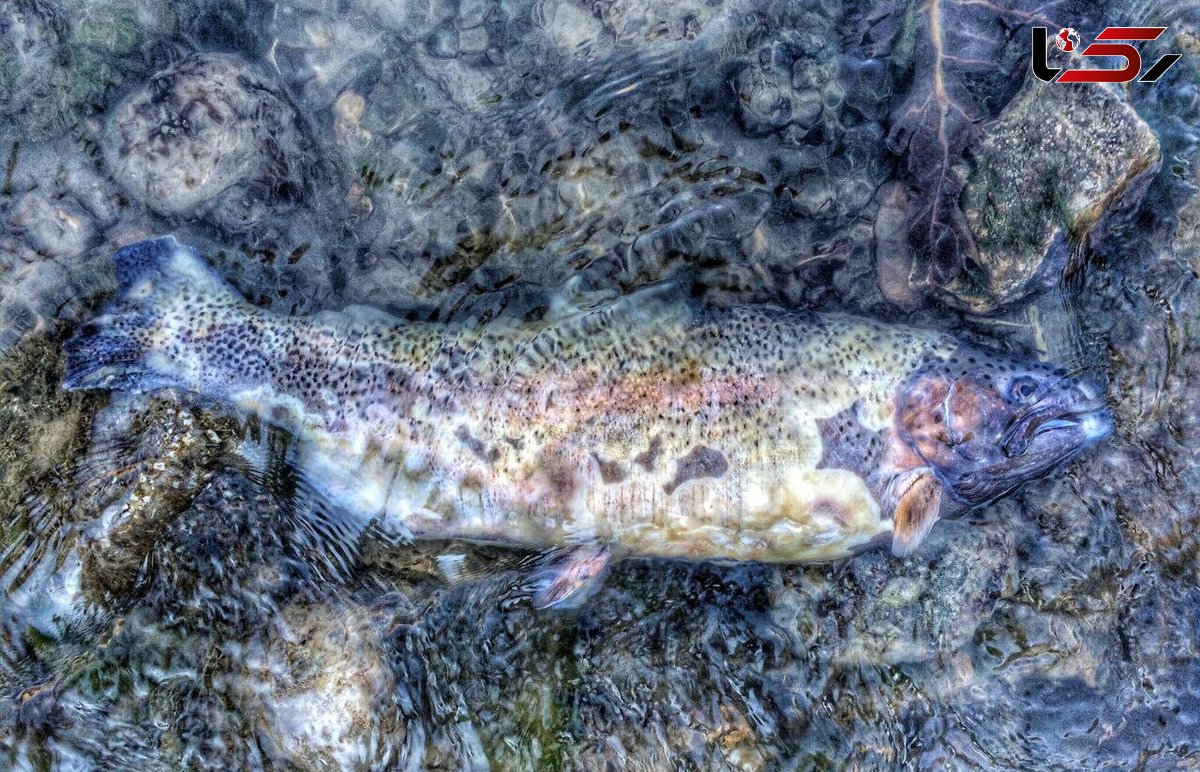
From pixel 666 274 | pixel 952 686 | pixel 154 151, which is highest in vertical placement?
pixel 154 151

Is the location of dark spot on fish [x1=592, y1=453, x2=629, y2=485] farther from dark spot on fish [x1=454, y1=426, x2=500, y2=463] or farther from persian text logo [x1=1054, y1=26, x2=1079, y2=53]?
persian text logo [x1=1054, y1=26, x2=1079, y2=53]

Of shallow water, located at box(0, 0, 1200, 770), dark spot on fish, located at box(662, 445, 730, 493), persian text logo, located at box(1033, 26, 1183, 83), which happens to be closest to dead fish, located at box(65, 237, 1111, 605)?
dark spot on fish, located at box(662, 445, 730, 493)

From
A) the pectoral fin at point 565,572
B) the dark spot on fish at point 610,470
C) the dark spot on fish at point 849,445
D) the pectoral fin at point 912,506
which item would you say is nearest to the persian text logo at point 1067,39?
the dark spot on fish at point 849,445

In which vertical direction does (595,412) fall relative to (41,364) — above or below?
below

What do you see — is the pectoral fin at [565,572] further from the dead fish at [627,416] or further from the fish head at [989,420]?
the fish head at [989,420]

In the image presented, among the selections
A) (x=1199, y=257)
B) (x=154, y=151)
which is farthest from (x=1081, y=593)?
(x=154, y=151)

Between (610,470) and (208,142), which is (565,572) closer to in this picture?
(610,470)

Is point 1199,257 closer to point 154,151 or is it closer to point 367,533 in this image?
point 367,533
